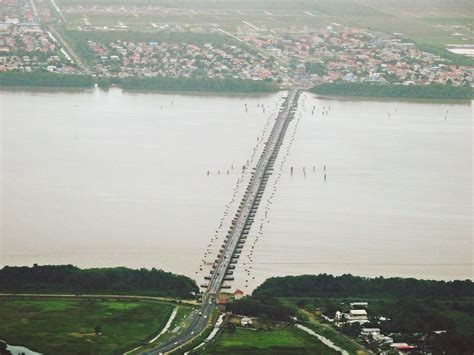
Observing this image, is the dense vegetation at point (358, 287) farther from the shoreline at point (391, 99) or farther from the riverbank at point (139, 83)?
the riverbank at point (139, 83)

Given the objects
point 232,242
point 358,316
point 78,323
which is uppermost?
point 232,242

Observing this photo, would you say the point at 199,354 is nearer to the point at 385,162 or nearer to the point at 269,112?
the point at 385,162

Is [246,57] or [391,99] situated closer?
[391,99]

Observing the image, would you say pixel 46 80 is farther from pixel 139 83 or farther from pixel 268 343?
pixel 268 343

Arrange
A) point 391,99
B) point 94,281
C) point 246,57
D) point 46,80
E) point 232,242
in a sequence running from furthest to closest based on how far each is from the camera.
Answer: point 246,57, point 391,99, point 46,80, point 232,242, point 94,281

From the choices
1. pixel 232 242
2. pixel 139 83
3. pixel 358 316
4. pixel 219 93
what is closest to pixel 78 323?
pixel 358 316

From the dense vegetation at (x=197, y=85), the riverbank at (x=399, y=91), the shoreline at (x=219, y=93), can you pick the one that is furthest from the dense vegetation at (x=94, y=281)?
the riverbank at (x=399, y=91)

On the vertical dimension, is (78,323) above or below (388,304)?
below
